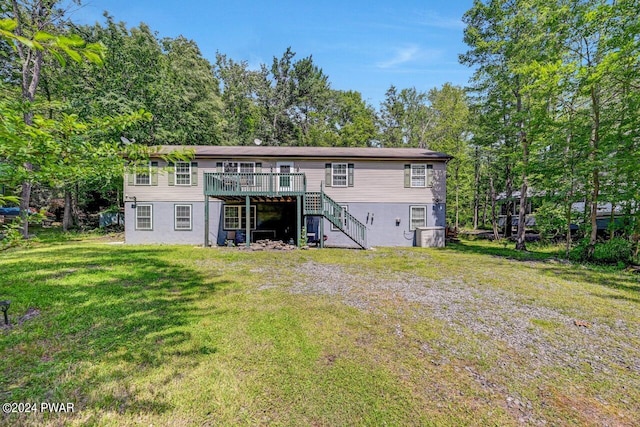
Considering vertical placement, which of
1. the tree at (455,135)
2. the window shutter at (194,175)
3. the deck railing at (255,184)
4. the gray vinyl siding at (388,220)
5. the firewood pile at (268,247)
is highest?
the tree at (455,135)

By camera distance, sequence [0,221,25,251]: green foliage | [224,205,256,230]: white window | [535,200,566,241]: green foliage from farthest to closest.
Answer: [224,205,256,230]: white window
[535,200,566,241]: green foliage
[0,221,25,251]: green foliage

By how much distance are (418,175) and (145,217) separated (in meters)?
14.7

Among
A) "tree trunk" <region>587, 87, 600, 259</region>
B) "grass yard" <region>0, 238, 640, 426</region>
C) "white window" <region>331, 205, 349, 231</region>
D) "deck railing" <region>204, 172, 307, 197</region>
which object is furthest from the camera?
"white window" <region>331, 205, 349, 231</region>

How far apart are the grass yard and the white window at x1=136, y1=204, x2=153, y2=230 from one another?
701cm

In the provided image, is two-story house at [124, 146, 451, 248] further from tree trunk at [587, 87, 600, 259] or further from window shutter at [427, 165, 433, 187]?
tree trunk at [587, 87, 600, 259]

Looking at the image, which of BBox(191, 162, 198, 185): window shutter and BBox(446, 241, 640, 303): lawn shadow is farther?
BBox(191, 162, 198, 185): window shutter

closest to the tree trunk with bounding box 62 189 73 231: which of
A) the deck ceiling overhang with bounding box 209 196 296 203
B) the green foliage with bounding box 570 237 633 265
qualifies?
the deck ceiling overhang with bounding box 209 196 296 203

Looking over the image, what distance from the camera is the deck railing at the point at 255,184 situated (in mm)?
12578

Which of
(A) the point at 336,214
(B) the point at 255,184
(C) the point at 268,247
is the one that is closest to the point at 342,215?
(A) the point at 336,214

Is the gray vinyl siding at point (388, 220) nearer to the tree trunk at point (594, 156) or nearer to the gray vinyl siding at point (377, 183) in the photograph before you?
the gray vinyl siding at point (377, 183)

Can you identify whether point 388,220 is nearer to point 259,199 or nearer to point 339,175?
point 339,175

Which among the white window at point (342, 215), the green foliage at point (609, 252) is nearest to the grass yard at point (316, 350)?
the green foliage at point (609, 252)

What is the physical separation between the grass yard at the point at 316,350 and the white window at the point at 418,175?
824 cm

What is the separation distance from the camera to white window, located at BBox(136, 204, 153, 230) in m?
14.6
